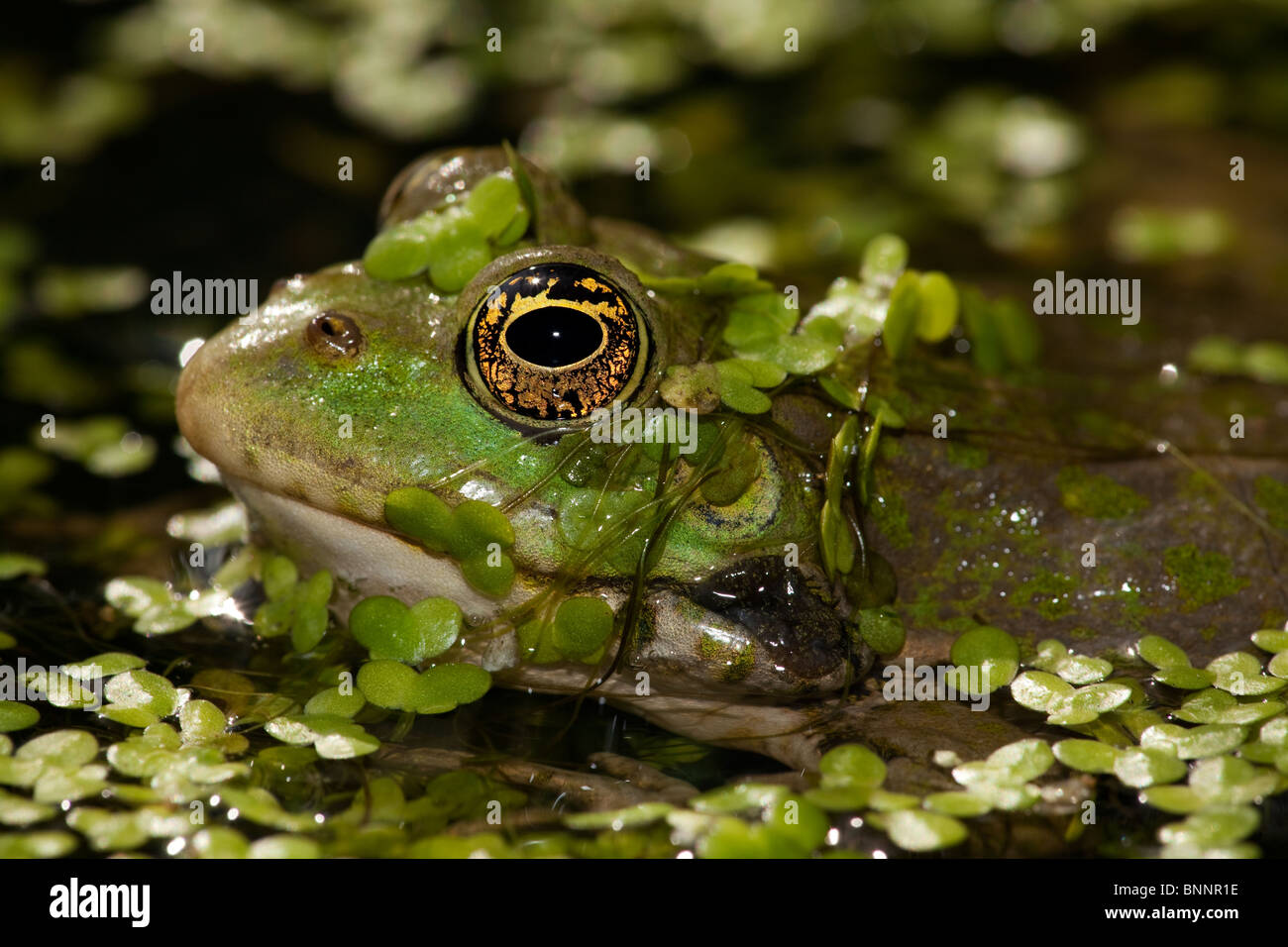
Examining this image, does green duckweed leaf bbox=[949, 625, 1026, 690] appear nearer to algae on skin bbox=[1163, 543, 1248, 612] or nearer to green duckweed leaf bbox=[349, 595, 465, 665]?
algae on skin bbox=[1163, 543, 1248, 612]

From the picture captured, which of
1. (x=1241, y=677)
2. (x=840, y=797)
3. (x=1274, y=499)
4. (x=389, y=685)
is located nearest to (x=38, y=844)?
(x=389, y=685)

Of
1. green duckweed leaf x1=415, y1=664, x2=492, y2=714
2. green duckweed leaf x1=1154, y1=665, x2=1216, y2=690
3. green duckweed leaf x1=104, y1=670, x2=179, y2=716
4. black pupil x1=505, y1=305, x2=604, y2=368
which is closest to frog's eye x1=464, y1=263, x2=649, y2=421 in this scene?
black pupil x1=505, y1=305, x2=604, y2=368

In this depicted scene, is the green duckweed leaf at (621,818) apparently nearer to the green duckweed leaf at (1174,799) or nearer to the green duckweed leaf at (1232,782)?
the green duckweed leaf at (1174,799)

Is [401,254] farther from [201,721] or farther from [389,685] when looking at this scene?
[201,721]

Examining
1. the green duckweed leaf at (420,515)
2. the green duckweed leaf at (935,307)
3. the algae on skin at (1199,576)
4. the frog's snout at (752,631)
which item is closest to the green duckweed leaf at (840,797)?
the frog's snout at (752,631)
